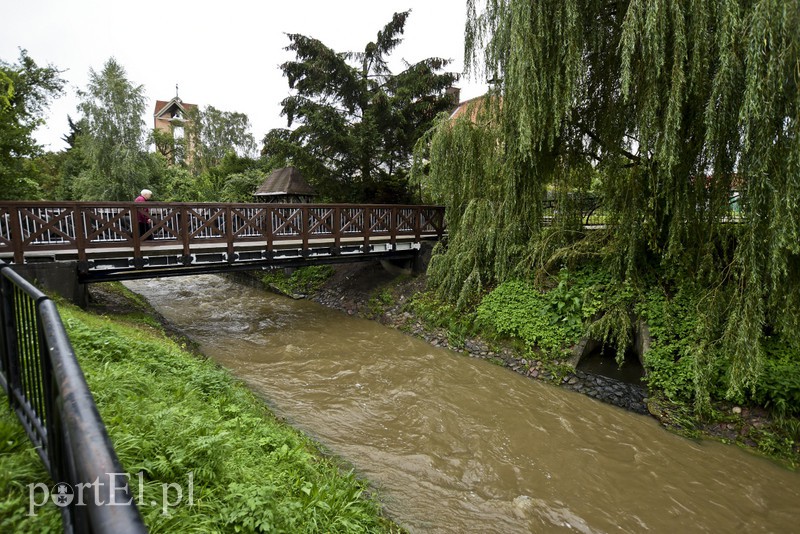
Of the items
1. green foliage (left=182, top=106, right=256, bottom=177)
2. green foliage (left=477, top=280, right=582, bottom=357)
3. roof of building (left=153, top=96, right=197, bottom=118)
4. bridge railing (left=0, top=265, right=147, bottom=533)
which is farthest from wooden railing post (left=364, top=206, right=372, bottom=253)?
roof of building (left=153, top=96, right=197, bottom=118)

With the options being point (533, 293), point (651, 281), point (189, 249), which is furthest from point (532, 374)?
point (189, 249)

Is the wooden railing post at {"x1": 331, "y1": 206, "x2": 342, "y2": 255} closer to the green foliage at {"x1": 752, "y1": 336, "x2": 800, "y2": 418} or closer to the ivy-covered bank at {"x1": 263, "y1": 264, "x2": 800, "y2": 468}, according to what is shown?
the ivy-covered bank at {"x1": 263, "y1": 264, "x2": 800, "y2": 468}

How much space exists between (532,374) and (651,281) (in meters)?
2.80

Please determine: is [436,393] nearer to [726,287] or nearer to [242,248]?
[726,287]

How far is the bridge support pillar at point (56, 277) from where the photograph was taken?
7.98 meters

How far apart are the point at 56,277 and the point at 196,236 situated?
109 inches

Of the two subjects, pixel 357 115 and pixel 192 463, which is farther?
pixel 357 115

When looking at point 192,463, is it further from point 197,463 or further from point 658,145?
point 658,145

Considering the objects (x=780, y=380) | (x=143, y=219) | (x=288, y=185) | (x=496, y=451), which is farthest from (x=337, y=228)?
(x=780, y=380)

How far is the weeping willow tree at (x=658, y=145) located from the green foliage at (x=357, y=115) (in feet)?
17.2

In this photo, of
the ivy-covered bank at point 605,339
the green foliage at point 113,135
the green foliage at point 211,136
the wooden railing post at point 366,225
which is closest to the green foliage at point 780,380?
the ivy-covered bank at point 605,339

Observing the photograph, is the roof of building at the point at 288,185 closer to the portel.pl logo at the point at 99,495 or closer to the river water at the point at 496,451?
the river water at the point at 496,451

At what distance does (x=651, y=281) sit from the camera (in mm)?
7730

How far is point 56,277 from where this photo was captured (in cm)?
833
